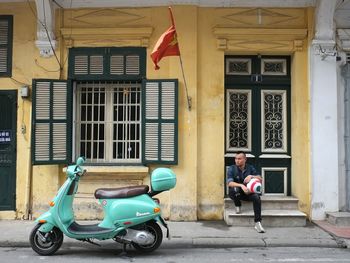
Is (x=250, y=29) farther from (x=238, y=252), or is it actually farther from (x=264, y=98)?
(x=238, y=252)

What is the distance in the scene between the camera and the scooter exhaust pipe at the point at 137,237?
20.8ft

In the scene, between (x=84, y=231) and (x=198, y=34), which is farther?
(x=198, y=34)

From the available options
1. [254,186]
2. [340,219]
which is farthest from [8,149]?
[340,219]

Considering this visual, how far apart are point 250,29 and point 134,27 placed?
7.73 ft

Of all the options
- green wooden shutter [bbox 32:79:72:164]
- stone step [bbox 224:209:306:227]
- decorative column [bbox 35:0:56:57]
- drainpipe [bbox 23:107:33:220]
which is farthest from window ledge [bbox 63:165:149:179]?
decorative column [bbox 35:0:56:57]

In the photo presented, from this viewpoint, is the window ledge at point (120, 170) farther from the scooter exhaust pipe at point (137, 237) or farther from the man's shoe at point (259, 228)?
the man's shoe at point (259, 228)

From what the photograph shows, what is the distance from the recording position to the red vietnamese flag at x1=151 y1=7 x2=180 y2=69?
7590 mm

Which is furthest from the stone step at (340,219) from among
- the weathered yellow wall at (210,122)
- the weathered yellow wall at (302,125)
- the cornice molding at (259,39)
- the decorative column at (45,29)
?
the decorative column at (45,29)

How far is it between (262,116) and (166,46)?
2705 mm

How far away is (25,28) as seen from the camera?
8.95 m

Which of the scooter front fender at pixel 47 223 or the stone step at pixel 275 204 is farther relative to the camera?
the stone step at pixel 275 204

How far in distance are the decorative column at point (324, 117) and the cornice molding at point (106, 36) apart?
341 centimetres

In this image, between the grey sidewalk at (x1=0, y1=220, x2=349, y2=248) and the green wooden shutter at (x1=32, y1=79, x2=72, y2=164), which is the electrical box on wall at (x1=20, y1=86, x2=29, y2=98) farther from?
the grey sidewalk at (x1=0, y1=220, x2=349, y2=248)

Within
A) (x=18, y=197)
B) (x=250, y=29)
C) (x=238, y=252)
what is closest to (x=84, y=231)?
(x=238, y=252)
